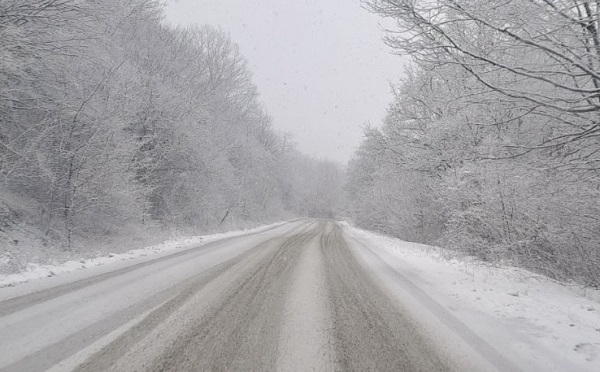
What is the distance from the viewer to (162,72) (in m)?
18.8

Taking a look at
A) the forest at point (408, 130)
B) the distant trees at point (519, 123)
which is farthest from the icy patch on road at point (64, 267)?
the distant trees at point (519, 123)

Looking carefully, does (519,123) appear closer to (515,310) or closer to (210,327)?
(515,310)

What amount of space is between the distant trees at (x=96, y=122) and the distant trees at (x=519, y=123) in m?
8.36

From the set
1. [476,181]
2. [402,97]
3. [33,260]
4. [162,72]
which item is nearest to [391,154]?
[402,97]

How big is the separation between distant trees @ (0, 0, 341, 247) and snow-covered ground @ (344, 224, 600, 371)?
8797mm

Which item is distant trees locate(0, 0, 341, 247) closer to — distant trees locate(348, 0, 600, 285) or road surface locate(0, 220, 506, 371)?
road surface locate(0, 220, 506, 371)

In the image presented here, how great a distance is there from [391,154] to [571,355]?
534 inches

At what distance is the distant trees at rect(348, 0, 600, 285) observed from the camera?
17.0 ft

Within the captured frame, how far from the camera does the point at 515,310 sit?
17.0 feet

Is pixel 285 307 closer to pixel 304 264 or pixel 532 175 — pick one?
pixel 304 264

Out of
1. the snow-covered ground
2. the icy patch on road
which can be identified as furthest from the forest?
the icy patch on road

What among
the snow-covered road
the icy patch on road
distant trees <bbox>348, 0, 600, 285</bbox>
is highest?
distant trees <bbox>348, 0, 600, 285</bbox>

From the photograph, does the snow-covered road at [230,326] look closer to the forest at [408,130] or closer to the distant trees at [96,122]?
the forest at [408,130]

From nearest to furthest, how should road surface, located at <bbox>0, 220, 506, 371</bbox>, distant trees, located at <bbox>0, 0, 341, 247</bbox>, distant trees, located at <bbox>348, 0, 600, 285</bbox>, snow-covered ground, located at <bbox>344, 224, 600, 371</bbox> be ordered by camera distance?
1. road surface, located at <bbox>0, 220, 506, 371</bbox>
2. snow-covered ground, located at <bbox>344, 224, 600, 371</bbox>
3. distant trees, located at <bbox>348, 0, 600, 285</bbox>
4. distant trees, located at <bbox>0, 0, 341, 247</bbox>
